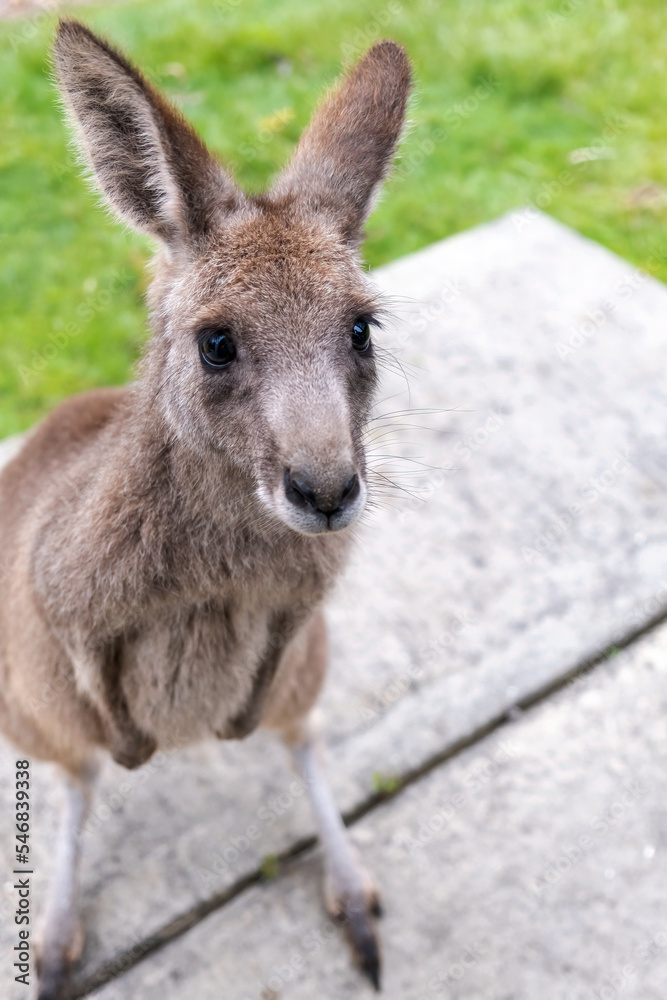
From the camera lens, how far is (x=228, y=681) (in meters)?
2.25

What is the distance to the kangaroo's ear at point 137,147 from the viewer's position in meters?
1.79

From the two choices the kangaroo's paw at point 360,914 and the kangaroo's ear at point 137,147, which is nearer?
the kangaroo's ear at point 137,147

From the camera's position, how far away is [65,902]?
247cm

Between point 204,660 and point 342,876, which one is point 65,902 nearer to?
point 342,876

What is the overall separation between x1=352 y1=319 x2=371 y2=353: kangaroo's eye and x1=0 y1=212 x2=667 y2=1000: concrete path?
236 millimetres

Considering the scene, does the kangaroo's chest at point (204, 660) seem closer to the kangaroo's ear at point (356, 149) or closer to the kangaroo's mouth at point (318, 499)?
the kangaroo's mouth at point (318, 499)

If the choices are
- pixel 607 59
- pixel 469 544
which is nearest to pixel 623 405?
pixel 469 544

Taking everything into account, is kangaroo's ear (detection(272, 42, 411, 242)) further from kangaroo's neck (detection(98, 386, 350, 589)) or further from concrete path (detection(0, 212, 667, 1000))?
kangaroo's neck (detection(98, 386, 350, 589))

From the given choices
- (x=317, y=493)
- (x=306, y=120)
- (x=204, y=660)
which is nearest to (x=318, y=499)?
(x=317, y=493)

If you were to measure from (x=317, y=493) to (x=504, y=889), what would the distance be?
1.54 metres

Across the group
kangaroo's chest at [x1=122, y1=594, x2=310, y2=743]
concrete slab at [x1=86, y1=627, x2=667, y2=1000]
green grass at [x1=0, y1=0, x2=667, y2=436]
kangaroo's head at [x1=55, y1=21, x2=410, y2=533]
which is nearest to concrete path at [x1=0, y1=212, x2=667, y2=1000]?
concrete slab at [x1=86, y1=627, x2=667, y2=1000]

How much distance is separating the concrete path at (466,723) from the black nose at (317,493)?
0.53 m

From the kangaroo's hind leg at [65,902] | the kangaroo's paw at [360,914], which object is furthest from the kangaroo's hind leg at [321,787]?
the kangaroo's hind leg at [65,902]

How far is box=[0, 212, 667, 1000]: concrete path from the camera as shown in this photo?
2465mm
